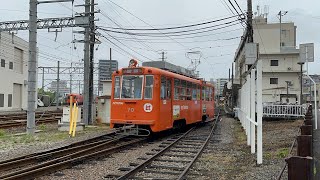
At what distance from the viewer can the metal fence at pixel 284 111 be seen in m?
25.4

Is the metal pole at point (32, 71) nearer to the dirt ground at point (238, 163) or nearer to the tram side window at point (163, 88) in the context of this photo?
the tram side window at point (163, 88)

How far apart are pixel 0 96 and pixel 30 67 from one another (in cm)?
2800

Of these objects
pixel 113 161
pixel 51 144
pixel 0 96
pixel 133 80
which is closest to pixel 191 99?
pixel 133 80

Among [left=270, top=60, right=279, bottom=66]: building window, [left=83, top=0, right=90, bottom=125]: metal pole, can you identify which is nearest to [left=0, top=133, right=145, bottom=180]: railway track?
[left=83, top=0, right=90, bottom=125]: metal pole

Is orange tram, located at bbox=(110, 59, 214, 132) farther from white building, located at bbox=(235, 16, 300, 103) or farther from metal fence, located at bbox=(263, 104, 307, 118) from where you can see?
white building, located at bbox=(235, 16, 300, 103)

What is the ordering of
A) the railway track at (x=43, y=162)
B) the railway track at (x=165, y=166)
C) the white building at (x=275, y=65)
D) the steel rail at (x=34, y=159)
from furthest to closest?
1. the white building at (x=275, y=65)
2. the steel rail at (x=34, y=159)
3. the railway track at (x=165, y=166)
4. the railway track at (x=43, y=162)

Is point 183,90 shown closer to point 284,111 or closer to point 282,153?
point 282,153

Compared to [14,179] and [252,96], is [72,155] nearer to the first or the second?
[14,179]

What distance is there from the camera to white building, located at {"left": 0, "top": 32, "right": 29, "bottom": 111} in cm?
4281

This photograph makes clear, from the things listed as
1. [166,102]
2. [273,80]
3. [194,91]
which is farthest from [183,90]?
[273,80]

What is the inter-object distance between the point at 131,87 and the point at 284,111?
48.0ft

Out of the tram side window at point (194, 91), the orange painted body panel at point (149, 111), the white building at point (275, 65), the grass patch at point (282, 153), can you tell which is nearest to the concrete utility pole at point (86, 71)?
the tram side window at point (194, 91)

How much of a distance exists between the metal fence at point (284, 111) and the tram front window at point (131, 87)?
14041mm

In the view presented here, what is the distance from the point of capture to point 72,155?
10164 mm
